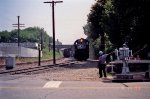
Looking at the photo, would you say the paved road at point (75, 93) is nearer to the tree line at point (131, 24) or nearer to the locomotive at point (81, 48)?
the tree line at point (131, 24)

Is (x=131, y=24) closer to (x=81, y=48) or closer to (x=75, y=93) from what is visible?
(x=75, y=93)

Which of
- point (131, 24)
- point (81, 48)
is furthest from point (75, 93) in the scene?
point (81, 48)

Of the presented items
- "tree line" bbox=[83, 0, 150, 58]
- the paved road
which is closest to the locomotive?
"tree line" bbox=[83, 0, 150, 58]

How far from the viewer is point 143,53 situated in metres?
39.1

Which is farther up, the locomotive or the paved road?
the locomotive

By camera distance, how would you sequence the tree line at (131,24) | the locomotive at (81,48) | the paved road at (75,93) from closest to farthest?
the paved road at (75,93) < the tree line at (131,24) < the locomotive at (81,48)

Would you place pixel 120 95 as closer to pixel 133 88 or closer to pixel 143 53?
pixel 133 88

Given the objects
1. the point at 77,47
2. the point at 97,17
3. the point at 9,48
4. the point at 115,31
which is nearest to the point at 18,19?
the point at 9,48

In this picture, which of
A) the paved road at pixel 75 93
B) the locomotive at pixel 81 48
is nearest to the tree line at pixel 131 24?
the locomotive at pixel 81 48

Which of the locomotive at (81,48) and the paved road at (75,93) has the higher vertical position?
the locomotive at (81,48)

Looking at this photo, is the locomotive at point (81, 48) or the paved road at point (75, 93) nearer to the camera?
the paved road at point (75, 93)

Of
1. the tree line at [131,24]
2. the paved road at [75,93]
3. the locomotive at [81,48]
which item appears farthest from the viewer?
the locomotive at [81,48]

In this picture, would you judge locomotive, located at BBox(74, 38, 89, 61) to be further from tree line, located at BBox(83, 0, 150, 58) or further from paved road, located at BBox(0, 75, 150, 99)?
paved road, located at BBox(0, 75, 150, 99)

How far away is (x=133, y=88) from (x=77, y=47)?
143 feet
